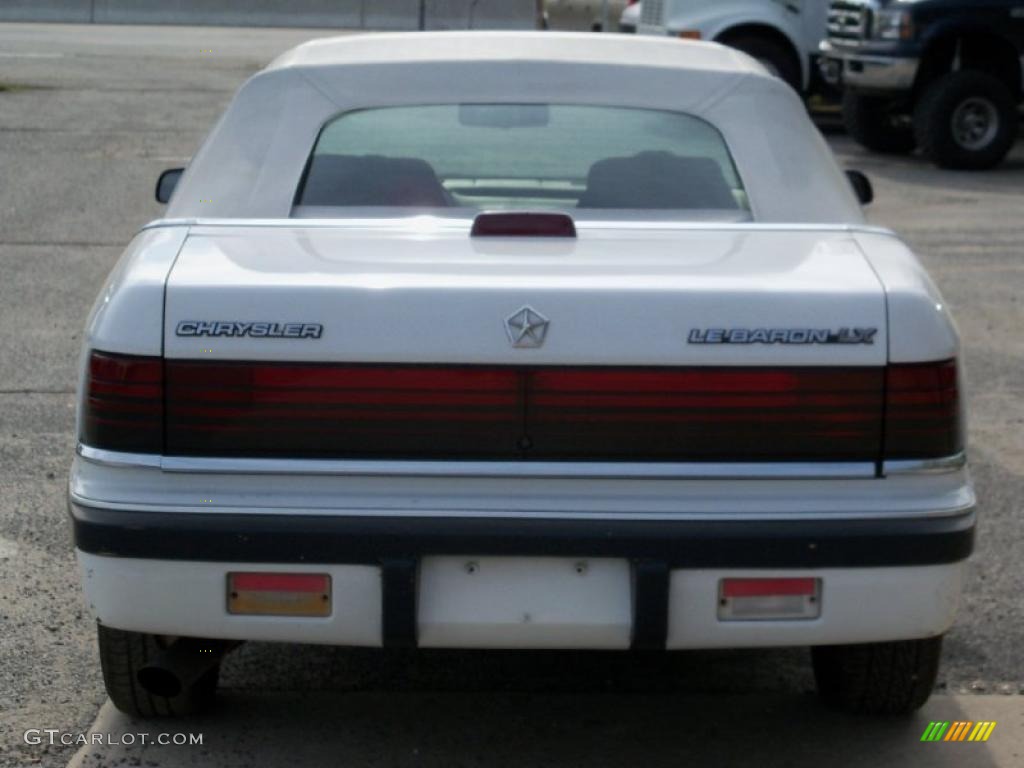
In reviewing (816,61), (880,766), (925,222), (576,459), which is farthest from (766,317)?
(816,61)

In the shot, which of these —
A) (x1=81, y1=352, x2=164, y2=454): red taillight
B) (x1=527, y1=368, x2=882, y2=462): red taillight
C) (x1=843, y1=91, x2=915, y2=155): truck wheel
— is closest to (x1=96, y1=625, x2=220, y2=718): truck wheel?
(x1=81, y1=352, x2=164, y2=454): red taillight

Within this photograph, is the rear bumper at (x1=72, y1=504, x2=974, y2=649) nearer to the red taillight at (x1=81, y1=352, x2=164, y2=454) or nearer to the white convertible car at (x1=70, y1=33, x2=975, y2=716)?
the white convertible car at (x1=70, y1=33, x2=975, y2=716)

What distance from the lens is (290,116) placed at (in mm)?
4453

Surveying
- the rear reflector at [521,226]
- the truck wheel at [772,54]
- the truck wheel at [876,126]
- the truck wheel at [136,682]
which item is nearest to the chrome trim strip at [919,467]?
the rear reflector at [521,226]

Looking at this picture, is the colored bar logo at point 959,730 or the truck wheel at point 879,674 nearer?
the truck wheel at point 879,674

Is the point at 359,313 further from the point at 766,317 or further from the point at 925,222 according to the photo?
the point at 925,222

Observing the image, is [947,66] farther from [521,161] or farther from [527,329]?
[527,329]

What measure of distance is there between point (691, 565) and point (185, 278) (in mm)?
1121

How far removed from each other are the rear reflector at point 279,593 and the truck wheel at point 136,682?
427 mm

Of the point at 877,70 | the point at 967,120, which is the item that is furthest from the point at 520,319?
the point at 967,120

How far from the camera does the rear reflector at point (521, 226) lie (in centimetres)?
377

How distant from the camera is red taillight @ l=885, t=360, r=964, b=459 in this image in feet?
11.0

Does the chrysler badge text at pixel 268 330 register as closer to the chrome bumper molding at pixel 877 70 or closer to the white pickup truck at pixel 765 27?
the chrome bumper molding at pixel 877 70

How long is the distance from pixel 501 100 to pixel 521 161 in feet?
0.60
